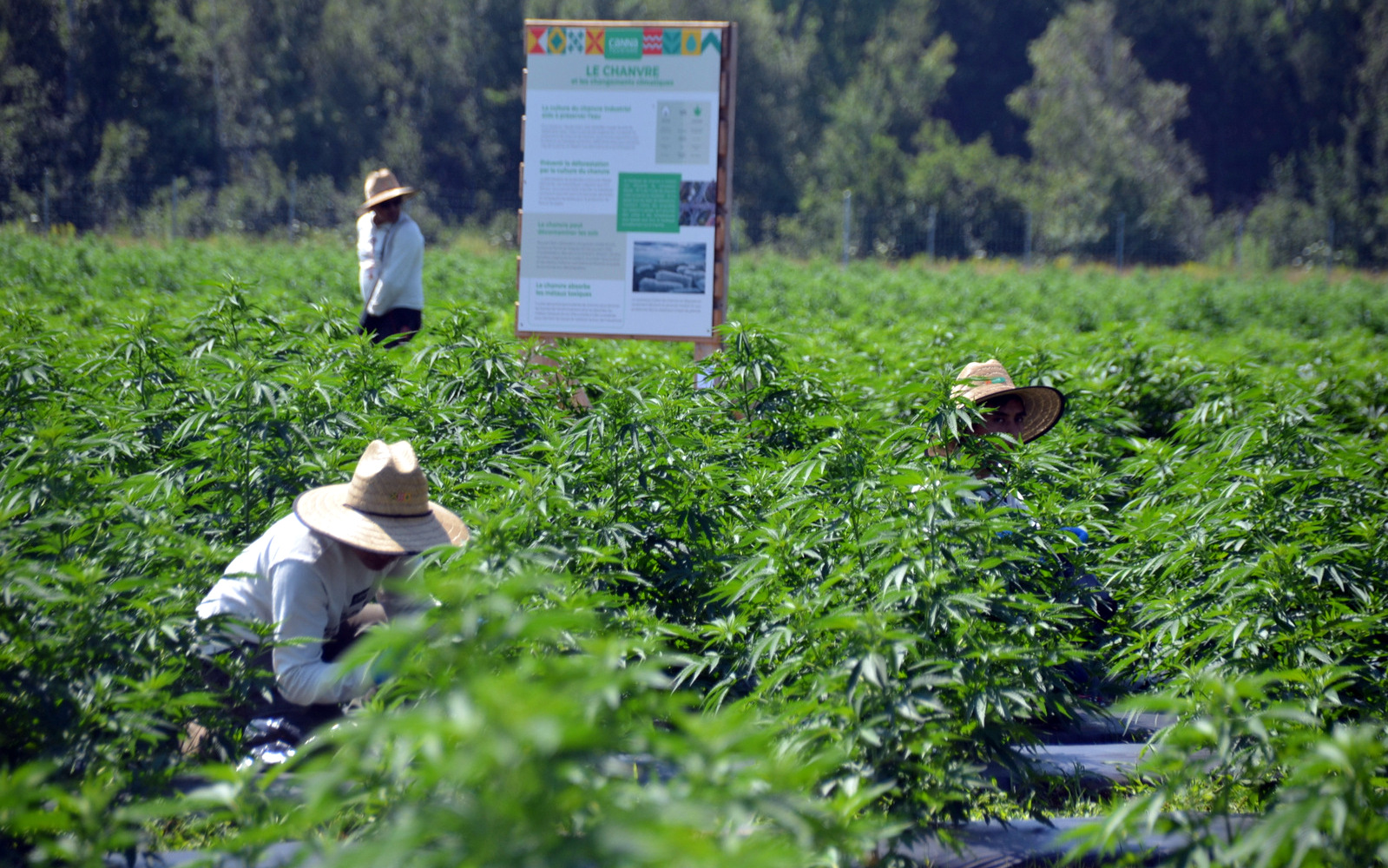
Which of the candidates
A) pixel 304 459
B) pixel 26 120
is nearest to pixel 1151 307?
pixel 304 459

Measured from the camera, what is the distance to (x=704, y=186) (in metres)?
6.22

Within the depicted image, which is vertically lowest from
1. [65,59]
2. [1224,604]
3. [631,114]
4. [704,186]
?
[1224,604]

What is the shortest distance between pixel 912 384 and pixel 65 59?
112 feet

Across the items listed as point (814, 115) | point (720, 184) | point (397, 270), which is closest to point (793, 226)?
point (814, 115)

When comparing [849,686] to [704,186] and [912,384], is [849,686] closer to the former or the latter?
[912,384]

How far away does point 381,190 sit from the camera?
21.9ft

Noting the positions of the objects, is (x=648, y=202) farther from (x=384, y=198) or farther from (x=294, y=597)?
(x=294, y=597)

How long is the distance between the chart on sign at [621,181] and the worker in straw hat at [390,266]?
626mm

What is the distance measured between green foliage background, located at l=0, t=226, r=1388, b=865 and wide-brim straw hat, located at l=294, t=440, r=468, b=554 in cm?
20

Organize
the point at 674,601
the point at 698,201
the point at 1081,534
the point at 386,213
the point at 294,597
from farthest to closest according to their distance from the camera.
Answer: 1. the point at 386,213
2. the point at 698,201
3. the point at 1081,534
4. the point at 674,601
5. the point at 294,597

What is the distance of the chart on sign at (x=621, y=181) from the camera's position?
6219mm

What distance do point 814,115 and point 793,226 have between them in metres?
12.8

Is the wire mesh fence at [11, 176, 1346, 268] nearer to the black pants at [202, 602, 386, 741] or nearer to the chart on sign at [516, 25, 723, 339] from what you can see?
the chart on sign at [516, 25, 723, 339]

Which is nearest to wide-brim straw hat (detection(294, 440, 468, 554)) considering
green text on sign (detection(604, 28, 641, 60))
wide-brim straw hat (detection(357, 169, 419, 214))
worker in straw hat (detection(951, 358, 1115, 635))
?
worker in straw hat (detection(951, 358, 1115, 635))
